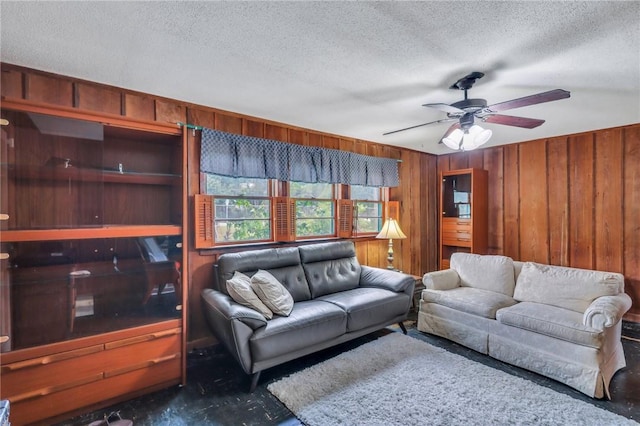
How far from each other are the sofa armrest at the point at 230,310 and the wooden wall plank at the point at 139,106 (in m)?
1.72

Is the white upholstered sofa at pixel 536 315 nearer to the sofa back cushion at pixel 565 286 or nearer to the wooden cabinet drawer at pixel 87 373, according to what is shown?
the sofa back cushion at pixel 565 286

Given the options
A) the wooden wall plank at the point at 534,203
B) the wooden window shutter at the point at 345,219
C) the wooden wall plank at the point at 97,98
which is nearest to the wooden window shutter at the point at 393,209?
the wooden window shutter at the point at 345,219

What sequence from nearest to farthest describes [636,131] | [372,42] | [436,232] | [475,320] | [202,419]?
1. [372,42]
2. [202,419]
3. [475,320]
4. [636,131]
5. [436,232]

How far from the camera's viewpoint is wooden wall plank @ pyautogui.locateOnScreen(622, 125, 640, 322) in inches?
149

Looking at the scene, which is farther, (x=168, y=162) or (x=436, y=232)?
(x=436, y=232)

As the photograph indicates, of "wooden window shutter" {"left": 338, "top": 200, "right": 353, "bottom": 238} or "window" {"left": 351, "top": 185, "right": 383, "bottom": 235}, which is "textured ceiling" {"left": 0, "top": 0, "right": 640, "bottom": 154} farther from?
"window" {"left": 351, "top": 185, "right": 383, "bottom": 235}

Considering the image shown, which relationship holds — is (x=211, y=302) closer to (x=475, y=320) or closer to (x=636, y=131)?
(x=475, y=320)

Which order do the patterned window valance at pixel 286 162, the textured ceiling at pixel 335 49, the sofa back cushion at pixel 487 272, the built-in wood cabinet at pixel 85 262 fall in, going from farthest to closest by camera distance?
the sofa back cushion at pixel 487 272 → the patterned window valance at pixel 286 162 → the built-in wood cabinet at pixel 85 262 → the textured ceiling at pixel 335 49

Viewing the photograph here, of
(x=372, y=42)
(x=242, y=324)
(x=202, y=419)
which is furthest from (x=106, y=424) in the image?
(x=372, y=42)

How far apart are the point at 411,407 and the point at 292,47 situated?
259 cm

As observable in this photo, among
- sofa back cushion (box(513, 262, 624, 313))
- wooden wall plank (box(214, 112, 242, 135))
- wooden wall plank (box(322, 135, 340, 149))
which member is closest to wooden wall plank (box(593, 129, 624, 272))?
sofa back cushion (box(513, 262, 624, 313))

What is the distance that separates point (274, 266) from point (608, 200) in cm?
431

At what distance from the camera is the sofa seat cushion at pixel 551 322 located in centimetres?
241

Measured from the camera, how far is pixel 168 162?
281cm
